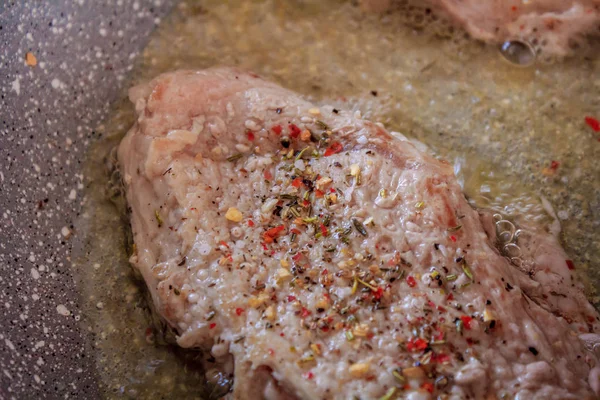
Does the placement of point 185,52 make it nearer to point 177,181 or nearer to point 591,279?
point 177,181

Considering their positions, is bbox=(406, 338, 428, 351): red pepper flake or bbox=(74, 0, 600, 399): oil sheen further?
bbox=(74, 0, 600, 399): oil sheen

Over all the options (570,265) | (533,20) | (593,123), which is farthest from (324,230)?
(533,20)

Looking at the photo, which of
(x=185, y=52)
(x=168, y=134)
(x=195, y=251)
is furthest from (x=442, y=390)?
(x=185, y=52)

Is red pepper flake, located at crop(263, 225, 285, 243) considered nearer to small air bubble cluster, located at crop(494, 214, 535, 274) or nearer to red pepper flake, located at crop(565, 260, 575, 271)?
small air bubble cluster, located at crop(494, 214, 535, 274)

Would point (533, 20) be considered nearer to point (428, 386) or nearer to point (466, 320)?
point (466, 320)

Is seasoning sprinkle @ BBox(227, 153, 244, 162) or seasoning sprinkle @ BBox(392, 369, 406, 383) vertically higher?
seasoning sprinkle @ BBox(227, 153, 244, 162)

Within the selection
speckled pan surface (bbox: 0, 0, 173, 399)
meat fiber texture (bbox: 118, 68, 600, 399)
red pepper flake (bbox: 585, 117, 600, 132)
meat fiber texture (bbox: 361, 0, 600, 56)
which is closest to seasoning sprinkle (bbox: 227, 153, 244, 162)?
meat fiber texture (bbox: 118, 68, 600, 399)

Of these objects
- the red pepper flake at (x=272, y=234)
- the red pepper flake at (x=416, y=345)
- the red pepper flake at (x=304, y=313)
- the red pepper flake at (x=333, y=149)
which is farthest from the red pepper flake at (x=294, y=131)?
the red pepper flake at (x=416, y=345)
